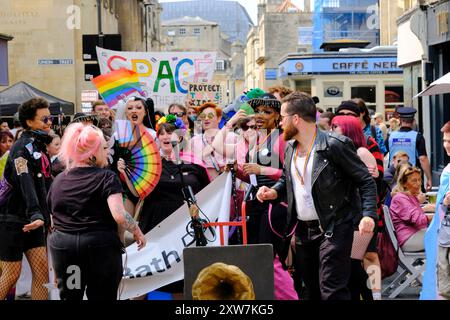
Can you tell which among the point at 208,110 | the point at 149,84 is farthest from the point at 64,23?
the point at 208,110

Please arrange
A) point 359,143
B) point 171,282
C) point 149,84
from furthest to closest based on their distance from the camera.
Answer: point 149,84
point 171,282
point 359,143

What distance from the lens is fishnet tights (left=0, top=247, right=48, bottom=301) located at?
7922mm

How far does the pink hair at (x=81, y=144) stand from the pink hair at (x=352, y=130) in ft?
8.14

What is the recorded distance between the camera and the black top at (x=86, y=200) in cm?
604

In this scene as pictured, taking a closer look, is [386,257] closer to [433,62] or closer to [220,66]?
[433,62]

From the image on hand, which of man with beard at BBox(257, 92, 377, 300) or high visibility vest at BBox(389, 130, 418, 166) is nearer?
man with beard at BBox(257, 92, 377, 300)

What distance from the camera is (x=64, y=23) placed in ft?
127

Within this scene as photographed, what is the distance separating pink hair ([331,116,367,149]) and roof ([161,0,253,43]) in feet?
594

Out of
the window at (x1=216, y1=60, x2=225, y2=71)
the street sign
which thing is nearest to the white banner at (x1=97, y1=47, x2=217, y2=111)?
the street sign

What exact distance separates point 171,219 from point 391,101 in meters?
33.9

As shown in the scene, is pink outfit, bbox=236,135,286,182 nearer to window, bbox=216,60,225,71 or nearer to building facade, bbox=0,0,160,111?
building facade, bbox=0,0,160,111

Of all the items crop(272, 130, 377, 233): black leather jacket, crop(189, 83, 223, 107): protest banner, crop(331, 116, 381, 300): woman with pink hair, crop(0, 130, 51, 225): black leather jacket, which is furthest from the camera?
crop(189, 83, 223, 107): protest banner

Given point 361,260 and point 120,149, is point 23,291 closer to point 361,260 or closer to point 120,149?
point 120,149

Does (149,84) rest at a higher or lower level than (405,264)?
higher
